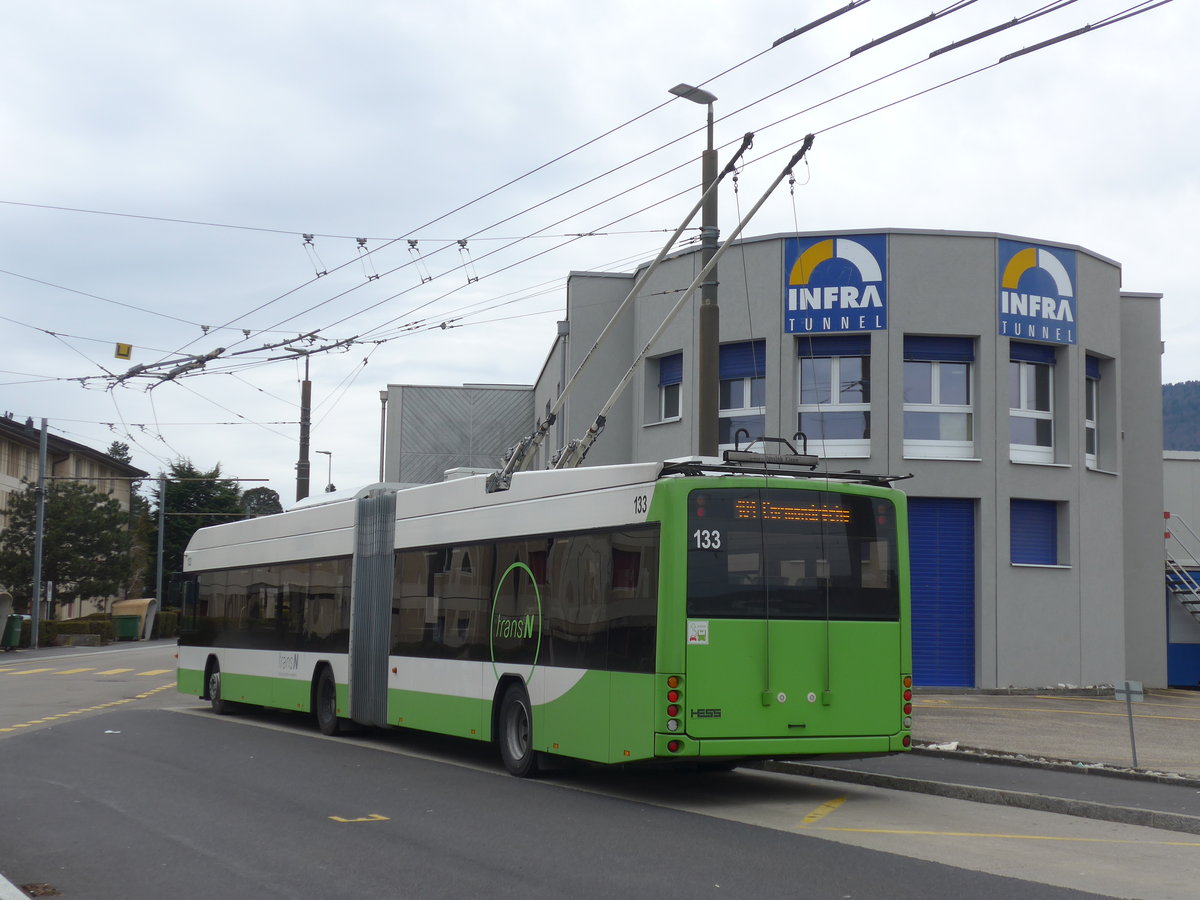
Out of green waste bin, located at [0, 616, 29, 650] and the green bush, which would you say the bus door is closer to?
green waste bin, located at [0, 616, 29, 650]

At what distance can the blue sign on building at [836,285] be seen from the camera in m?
25.3

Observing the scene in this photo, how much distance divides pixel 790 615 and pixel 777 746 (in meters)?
1.08

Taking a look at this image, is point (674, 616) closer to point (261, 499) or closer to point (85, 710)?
point (85, 710)

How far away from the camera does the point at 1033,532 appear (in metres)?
26.3

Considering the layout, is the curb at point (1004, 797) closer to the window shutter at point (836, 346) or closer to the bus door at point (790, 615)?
the bus door at point (790, 615)

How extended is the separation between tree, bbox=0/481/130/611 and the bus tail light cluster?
55116 mm

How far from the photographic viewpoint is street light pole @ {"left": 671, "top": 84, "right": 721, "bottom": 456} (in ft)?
50.4

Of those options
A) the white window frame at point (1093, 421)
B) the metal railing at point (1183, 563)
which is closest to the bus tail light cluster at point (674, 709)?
the white window frame at point (1093, 421)

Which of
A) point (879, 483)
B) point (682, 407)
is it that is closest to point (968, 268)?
point (682, 407)

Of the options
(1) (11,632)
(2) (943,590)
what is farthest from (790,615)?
(1) (11,632)

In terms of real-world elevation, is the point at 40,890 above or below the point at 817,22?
below

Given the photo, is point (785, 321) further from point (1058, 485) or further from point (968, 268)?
point (1058, 485)

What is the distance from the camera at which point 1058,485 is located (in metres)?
26.1

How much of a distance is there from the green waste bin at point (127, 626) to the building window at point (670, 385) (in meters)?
42.8
